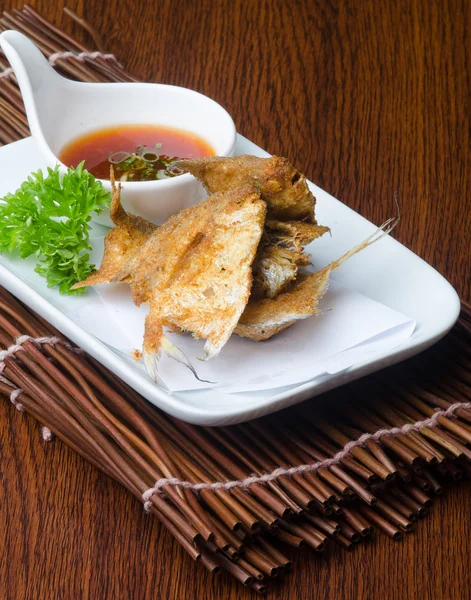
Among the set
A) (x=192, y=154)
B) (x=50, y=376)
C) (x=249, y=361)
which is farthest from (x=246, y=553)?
(x=192, y=154)

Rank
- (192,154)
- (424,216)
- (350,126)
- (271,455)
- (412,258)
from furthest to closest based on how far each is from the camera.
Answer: (350,126), (424,216), (192,154), (412,258), (271,455)

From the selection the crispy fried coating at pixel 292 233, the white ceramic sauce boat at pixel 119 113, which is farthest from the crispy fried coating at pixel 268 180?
the white ceramic sauce boat at pixel 119 113

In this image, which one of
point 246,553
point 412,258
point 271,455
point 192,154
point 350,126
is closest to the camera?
point 246,553

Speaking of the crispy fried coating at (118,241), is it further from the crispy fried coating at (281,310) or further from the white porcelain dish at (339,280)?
the crispy fried coating at (281,310)

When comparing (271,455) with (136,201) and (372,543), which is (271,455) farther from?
(136,201)

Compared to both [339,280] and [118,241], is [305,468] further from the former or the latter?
[118,241]

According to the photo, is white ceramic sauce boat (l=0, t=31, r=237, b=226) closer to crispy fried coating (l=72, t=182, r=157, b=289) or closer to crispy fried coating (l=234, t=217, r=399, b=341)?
crispy fried coating (l=72, t=182, r=157, b=289)

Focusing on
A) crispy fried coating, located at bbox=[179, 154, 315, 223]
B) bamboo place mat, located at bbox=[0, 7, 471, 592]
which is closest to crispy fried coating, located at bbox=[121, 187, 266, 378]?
crispy fried coating, located at bbox=[179, 154, 315, 223]
